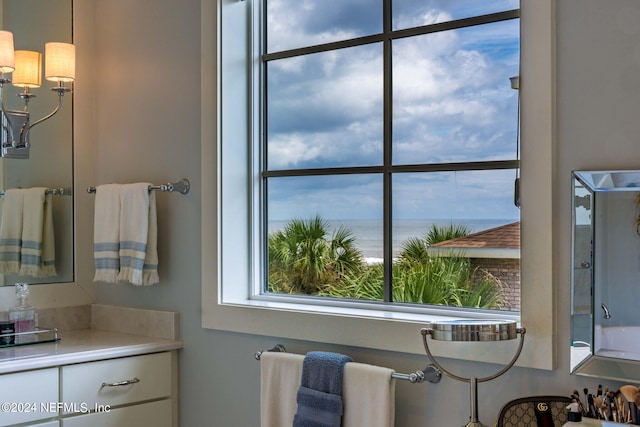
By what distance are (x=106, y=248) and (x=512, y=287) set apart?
1.56m

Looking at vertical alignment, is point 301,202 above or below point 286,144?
below

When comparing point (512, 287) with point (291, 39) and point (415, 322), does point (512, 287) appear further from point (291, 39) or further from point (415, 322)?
point (291, 39)

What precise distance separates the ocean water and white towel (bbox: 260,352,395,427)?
43 centimetres

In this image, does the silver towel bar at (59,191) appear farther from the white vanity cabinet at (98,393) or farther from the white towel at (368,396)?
the white towel at (368,396)

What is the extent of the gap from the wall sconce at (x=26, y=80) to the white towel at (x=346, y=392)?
131 cm

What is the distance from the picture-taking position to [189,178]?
289 cm

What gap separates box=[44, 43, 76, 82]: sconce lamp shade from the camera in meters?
2.97

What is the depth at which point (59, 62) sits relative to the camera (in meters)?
2.97

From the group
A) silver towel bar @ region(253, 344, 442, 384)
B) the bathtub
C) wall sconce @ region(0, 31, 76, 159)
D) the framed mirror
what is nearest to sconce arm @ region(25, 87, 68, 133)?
wall sconce @ region(0, 31, 76, 159)

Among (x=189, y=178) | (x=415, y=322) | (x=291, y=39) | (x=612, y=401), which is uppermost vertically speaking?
(x=291, y=39)

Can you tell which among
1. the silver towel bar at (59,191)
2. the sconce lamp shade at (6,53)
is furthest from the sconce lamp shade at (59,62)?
the silver towel bar at (59,191)

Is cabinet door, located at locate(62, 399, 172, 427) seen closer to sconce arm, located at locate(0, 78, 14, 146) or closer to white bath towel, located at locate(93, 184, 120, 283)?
white bath towel, located at locate(93, 184, 120, 283)

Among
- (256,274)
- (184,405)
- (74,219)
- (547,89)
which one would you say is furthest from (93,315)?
(547,89)

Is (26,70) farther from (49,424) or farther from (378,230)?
(378,230)
